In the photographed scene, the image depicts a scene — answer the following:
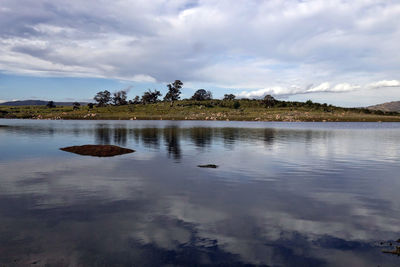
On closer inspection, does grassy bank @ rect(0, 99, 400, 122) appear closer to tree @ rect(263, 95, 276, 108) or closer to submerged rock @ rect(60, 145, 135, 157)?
tree @ rect(263, 95, 276, 108)

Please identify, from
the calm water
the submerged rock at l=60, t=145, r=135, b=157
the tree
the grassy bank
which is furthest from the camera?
the tree

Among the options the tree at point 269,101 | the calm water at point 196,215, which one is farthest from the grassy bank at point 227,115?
the calm water at point 196,215

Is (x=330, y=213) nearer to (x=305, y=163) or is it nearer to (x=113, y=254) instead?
(x=113, y=254)

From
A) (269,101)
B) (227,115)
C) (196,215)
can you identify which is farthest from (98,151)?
(269,101)

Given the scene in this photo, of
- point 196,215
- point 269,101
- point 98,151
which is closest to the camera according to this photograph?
point 196,215

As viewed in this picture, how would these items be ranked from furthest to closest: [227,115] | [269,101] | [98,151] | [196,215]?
[269,101] → [227,115] → [98,151] → [196,215]

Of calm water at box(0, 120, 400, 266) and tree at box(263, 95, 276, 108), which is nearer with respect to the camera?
calm water at box(0, 120, 400, 266)

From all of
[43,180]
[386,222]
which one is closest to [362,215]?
[386,222]

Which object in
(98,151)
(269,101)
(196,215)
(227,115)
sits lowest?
(196,215)

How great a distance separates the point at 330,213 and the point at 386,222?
6.93 ft

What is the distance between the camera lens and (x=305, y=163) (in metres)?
26.7

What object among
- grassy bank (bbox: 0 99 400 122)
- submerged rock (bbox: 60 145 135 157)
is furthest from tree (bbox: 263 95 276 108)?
submerged rock (bbox: 60 145 135 157)

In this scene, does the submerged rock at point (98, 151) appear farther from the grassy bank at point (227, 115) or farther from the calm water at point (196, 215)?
the grassy bank at point (227, 115)

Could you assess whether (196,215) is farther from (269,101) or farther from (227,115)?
(269,101)
